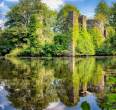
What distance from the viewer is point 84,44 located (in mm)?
40594

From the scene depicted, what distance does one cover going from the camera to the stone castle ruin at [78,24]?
39.0 meters

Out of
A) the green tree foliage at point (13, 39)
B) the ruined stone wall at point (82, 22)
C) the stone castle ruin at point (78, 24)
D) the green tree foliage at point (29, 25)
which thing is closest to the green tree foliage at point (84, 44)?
the ruined stone wall at point (82, 22)

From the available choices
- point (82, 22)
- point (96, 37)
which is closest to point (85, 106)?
point (82, 22)

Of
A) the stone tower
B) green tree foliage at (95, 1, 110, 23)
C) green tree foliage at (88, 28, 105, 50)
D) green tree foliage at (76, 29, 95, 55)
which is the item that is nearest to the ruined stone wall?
green tree foliage at (76, 29, 95, 55)

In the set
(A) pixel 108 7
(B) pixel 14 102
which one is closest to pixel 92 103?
(B) pixel 14 102

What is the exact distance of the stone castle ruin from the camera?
128 feet

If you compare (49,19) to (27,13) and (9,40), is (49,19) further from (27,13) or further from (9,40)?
(9,40)

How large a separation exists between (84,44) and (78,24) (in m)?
2.43

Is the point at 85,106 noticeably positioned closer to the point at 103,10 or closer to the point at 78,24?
the point at 78,24

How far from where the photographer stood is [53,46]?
121 ft

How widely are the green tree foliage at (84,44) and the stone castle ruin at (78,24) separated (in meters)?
0.78

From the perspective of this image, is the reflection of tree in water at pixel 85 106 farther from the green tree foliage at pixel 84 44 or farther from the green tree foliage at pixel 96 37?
the green tree foliage at pixel 96 37

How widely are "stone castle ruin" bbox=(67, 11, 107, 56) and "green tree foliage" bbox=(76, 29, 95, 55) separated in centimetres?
78

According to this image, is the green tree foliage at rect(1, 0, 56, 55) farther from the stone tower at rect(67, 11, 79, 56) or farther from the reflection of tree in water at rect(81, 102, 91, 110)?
the reflection of tree in water at rect(81, 102, 91, 110)
